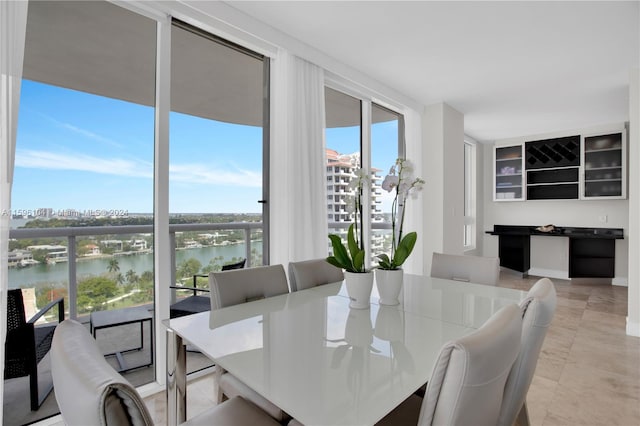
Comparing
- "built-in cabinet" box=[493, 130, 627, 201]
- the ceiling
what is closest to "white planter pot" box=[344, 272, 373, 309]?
the ceiling

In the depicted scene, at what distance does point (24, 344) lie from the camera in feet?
5.89

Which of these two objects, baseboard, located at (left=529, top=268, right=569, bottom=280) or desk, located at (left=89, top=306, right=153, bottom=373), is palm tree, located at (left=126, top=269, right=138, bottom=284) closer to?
desk, located at (left=89, top=306, right=153, bottom=373)

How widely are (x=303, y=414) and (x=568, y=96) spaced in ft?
17.0

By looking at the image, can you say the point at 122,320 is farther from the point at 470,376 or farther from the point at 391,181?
the point at 470,376

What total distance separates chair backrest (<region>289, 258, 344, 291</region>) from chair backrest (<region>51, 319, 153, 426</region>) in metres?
1.34

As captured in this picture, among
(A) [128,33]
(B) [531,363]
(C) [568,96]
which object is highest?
(C) [568,96]

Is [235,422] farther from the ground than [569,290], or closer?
farther from the ground

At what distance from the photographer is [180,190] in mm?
2494

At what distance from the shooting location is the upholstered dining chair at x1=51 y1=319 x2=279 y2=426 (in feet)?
2.00

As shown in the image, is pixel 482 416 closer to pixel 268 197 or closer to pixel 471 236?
pixel 268 197

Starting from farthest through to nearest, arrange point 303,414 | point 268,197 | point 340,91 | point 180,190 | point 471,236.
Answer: point 471,236 < point 340,91 < point 268,197 < point 180,190 < point 303,414

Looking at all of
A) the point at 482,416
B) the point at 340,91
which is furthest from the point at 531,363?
the point at 340,91

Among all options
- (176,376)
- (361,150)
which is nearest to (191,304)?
(176,376)

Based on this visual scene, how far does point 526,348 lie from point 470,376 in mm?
588
